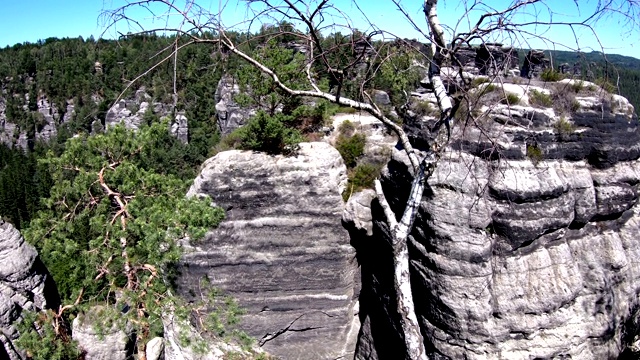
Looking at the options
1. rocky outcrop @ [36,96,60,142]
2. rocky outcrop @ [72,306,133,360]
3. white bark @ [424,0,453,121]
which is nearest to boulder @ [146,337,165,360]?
rocky outcrop @ [72,306,133,360]

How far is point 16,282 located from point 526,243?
37.1 ft

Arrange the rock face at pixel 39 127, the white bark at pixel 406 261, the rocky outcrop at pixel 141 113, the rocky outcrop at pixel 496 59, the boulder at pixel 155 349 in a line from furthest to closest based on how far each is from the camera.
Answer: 1. the rock face at pixel 39 127
2. the rocky outcrop at pixel 141 113
3. the boulder at pixel 155 349
4. the white bark at pixel 406 261
5. the rocky outcrop at pixel 496 59

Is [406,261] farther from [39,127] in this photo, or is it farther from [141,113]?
[39,127]

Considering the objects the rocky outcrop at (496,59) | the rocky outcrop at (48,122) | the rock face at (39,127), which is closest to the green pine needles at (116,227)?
the rocky outcrop at (496,59)

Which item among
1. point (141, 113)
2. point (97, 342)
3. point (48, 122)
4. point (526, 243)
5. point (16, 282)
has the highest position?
point (141, 113)

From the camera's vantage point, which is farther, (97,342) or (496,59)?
(97,342)

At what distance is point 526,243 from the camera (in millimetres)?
9016

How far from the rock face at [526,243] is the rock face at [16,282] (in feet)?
27.6

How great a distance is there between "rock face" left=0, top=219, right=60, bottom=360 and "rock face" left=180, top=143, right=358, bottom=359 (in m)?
3.34

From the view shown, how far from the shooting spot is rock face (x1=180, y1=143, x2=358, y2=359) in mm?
10977

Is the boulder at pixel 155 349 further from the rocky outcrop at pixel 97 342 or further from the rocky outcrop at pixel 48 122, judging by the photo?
the rocky outcrop at pixel 48 122

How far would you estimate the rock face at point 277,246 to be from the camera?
36.0ft

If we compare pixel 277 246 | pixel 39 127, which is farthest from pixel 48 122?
pixel 277 246

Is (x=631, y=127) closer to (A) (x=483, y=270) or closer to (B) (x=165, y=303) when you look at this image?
(A) (x=483, y=270)
